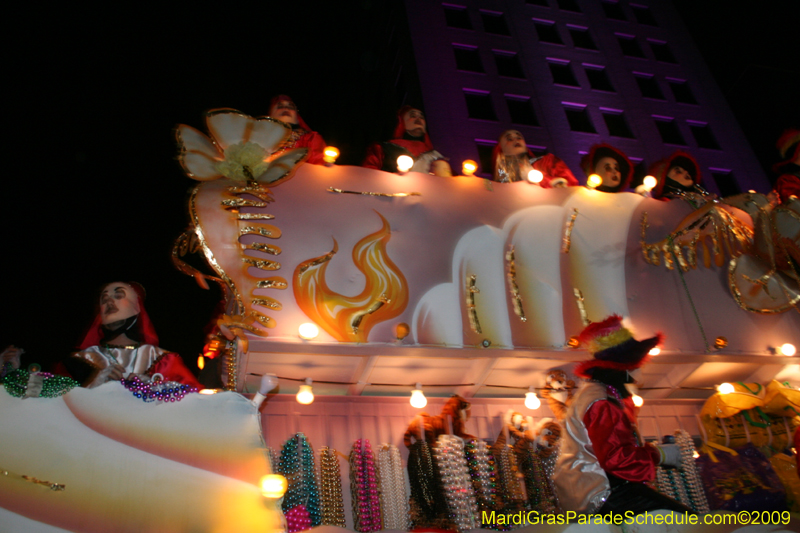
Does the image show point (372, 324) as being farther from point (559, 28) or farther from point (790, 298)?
point (559, 28)

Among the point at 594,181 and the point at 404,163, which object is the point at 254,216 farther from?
the point at 594,181

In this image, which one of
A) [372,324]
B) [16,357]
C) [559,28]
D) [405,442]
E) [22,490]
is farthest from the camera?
[559,28]

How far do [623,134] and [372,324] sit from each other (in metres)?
10.4

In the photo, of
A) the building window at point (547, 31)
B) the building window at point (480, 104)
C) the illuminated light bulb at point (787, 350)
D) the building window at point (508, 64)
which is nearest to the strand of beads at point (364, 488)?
the illuminated light bulb at point (787, 350)

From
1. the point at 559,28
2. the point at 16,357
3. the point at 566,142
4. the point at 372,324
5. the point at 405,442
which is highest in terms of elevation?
the point at 559,28

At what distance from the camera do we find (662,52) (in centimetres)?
1400

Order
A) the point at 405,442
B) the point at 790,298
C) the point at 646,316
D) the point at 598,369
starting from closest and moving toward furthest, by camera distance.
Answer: the point at 598,369 < the point at 405,442 < the point at 646,316 < the point at 790,298

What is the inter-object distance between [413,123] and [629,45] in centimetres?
1050

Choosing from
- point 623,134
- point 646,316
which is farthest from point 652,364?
point 623,134

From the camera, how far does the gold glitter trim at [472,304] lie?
4.38 metres

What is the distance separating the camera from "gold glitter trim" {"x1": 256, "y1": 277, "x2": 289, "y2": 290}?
3945mm

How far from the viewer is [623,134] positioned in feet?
40.9

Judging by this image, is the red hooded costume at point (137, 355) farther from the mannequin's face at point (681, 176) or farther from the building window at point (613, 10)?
the building window at point (613, 10)

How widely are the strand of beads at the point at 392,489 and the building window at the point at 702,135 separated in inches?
466
